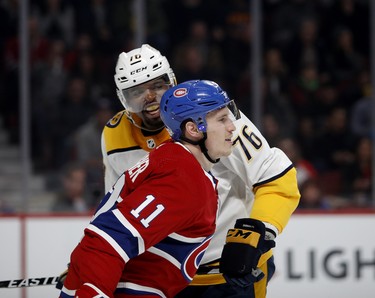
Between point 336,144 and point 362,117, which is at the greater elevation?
point 362,117

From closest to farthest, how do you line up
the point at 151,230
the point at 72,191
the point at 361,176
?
the point at 151,230, the point at 72,191, the point at 361,176

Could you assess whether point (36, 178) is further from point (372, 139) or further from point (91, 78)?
point (372, 139)

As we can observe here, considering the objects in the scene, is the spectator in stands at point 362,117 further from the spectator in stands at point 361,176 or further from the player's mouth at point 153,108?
the player's mouth at point 153,108

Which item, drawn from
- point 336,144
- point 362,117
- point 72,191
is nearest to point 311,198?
point 336,144

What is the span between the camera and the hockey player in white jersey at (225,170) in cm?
283

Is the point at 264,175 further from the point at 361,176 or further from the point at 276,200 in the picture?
the point at 361,176

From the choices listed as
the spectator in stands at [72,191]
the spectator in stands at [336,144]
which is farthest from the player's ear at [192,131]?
the spectator in stands at [336,144]

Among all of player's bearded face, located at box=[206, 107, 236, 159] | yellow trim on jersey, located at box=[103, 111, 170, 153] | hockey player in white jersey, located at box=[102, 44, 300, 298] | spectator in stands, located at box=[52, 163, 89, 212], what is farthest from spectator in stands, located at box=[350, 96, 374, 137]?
player's bearded face, located at box=[206, 107, 236, 159]

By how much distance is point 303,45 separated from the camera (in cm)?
670

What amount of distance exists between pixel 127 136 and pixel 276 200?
58cm

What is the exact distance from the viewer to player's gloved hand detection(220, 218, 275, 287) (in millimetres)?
2668

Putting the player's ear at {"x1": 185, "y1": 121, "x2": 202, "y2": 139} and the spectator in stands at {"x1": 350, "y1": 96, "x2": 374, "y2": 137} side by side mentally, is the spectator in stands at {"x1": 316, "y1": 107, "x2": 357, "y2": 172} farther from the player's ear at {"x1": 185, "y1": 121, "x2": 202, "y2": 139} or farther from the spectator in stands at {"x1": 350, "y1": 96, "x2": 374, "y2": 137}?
the player's ear at {"x1": 185, "y1": 121, "x2": 202, "y2": 139}

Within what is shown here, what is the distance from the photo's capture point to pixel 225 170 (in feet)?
10.0

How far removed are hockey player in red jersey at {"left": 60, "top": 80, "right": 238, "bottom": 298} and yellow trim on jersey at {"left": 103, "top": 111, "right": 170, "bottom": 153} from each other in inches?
17.3
